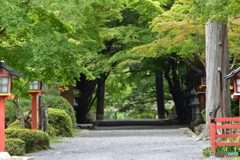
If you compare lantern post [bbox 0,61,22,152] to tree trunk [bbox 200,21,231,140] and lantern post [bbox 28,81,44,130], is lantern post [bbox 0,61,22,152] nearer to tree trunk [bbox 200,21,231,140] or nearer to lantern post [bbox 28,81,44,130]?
lantern post [bbox 28,81,44,130]

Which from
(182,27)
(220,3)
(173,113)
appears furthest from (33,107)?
(173,113)

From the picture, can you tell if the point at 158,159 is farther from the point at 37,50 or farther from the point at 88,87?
the point at 88,87

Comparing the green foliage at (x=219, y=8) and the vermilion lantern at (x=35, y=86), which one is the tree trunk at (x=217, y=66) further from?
the vermilion lantern at (x=35, y=86)

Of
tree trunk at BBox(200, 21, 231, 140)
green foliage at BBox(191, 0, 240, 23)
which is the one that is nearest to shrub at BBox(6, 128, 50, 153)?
tree trunk at BBox(200, 21, 231, 140)

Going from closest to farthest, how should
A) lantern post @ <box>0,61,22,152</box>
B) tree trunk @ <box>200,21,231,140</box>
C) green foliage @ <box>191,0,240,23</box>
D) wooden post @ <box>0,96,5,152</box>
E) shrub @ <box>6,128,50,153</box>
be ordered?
green foliage @ <box>191,0,240,23</box> → wooden post @ <box>0,96,5,152</box> → lantern post @ <box>0,61,22,152</box> → shrub @ <box>6,128,50,153</box> → tree trunk @ <box>200,21,231,140</box>

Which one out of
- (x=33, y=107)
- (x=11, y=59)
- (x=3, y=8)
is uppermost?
(x=3, y=8)

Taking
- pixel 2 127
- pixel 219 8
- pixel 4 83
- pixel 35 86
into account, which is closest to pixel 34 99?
pixel 35 86

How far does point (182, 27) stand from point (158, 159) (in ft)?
25.8

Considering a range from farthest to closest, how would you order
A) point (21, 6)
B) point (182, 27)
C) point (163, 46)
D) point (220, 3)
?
point (163, 46), point (182, 27), point (21, 6), point (220, 3)

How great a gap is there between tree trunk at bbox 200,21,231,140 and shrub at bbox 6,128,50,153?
5522 millimetres

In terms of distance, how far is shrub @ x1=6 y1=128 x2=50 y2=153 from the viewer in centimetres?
1379

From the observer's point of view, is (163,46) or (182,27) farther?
(163,46)

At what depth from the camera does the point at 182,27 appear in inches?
697

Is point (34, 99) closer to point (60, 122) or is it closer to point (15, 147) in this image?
point (60, 122)
